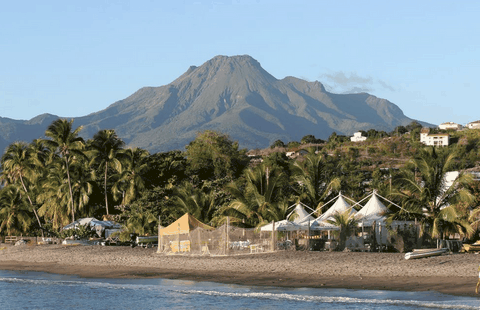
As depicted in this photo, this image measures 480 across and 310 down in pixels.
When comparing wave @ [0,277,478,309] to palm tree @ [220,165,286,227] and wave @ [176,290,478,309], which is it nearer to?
wave @ [176,290,478,309]

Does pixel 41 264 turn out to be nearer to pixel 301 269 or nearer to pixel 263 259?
pixel 263 259

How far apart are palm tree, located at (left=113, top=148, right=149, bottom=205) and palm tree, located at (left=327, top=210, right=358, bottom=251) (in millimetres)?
24813

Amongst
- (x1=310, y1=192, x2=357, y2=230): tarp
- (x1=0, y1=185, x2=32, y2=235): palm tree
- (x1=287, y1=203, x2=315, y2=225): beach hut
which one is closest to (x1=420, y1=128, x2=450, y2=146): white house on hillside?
(x1=0, y1=185, x2=32, y2=235): palm tree

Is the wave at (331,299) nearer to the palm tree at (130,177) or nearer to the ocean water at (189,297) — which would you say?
the ocean water at (189,297)

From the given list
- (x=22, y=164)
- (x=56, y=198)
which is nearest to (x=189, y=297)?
(x=56, y=198)

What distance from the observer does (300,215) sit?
3616cm

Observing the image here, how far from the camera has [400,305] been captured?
20438mm

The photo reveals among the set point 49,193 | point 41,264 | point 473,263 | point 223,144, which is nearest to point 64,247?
point 41,264

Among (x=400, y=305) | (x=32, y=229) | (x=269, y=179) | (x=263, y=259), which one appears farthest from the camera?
(x=32, y=229)

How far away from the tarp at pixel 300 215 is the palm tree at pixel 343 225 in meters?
2.00

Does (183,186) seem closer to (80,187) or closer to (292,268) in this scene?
(80,187)

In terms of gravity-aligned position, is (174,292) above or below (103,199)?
below

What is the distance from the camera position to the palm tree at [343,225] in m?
32.3

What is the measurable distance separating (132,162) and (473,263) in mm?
35928
